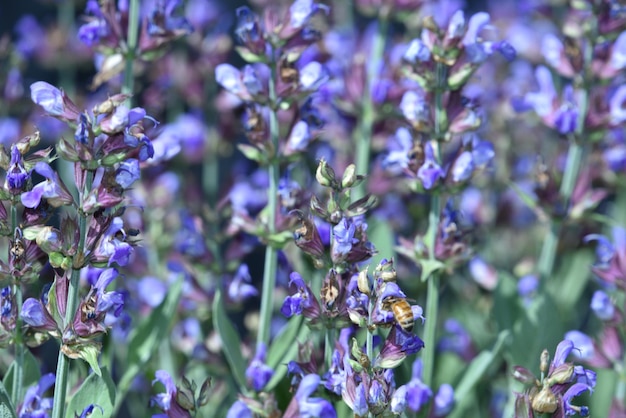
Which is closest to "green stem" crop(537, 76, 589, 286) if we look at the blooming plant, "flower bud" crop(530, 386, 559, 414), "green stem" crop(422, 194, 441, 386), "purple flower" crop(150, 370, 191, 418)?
the blooming plant

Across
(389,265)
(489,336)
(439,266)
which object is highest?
(389,265)

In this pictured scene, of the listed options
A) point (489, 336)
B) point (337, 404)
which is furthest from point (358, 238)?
point (489, 336)

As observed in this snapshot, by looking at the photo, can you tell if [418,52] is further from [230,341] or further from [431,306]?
[230,341]

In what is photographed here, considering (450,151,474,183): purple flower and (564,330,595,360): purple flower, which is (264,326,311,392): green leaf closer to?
(450,151,474,183): purple flower

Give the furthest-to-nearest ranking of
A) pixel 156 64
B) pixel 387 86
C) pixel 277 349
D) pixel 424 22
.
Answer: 1. pixel 156 64
2. pixel 387 86
3. pixel 277 349
4. pixel 424 22

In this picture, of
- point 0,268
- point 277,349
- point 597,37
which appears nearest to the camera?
point 0,268

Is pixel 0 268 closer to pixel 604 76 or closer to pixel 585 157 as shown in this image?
pixel 604 76

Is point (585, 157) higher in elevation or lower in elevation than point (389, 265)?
lower
